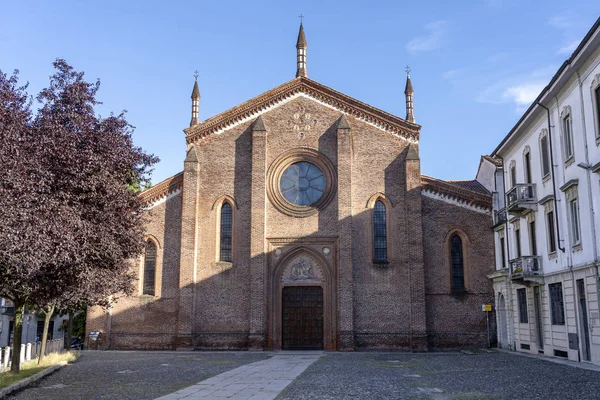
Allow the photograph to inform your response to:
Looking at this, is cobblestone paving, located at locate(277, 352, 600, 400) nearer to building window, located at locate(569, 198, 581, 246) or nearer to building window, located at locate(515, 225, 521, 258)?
building window, located at locate(569, 198, 581, 246)

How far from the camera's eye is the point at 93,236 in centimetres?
1524

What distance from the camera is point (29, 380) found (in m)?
15.8

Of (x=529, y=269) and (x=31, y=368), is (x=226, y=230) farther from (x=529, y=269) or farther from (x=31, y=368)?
(x=529, y=269)

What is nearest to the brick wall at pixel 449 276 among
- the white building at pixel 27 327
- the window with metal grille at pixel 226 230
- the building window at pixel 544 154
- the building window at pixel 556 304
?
the building window at pixel 556 304

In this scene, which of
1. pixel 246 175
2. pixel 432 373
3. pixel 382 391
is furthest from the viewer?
pixel 246 175

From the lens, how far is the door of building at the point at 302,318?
2827 cm

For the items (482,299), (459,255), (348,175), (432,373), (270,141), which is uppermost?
(270,141)

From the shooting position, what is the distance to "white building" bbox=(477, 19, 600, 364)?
18.6m

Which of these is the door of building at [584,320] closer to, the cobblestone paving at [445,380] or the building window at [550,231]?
the cobblestone paving at [445,380]

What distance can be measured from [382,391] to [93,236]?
321 inches

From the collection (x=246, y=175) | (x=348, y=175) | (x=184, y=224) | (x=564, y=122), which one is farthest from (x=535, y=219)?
(x=184, y=224)

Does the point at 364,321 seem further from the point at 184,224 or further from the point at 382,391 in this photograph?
the point at 382,391

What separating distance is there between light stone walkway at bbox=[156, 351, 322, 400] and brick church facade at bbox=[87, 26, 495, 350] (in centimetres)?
588

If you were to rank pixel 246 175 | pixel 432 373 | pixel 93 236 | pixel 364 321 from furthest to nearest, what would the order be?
pixel 246 175, pixel 364 321, pixel 432 373, pixel 93 236
